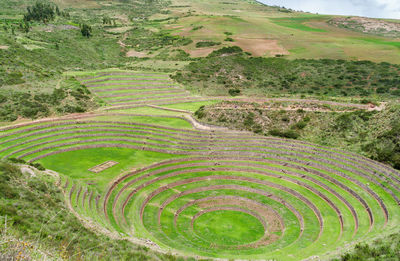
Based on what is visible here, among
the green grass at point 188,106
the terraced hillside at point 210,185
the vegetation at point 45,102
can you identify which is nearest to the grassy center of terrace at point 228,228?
the terraced hillside at point 210,185

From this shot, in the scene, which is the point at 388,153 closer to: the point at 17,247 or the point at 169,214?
the point at 169,214

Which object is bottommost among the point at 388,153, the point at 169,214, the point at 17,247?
the point at 169,214

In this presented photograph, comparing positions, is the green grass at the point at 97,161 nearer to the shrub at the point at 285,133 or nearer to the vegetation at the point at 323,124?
the vegetation at the point at 323,124

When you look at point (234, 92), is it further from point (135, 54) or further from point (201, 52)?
point (135, 54)

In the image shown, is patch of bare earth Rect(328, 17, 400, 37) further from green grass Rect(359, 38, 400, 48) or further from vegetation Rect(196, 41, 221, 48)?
vegetation Rect(196, 41, 221, 48)

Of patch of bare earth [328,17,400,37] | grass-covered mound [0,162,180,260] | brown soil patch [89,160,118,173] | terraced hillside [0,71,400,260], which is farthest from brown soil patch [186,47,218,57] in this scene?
grass-covered mound [0,162,180,260]

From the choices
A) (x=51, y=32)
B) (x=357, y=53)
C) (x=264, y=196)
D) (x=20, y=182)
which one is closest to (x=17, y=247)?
(x=20, y=182)

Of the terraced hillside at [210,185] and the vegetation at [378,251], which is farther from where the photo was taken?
the terraced hillside at [210,185]
